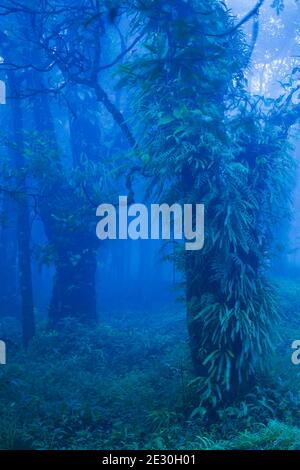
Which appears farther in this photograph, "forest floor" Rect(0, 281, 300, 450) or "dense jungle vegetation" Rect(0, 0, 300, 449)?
"dense jungle vegetation" Rect(0, 0, 300, 449)

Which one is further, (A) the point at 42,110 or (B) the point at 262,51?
(B) the point at 262,51

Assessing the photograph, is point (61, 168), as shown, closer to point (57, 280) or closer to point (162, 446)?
point (57, 280)

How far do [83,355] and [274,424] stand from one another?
599 centimetres

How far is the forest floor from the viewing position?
21.2ft

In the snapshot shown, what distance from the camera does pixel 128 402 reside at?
313 inches

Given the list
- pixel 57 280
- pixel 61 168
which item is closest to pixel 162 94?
pixel 61 168

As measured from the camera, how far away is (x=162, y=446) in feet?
20.2

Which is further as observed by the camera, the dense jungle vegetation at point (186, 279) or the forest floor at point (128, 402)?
the dense jungle vegetation at point (186, 279)

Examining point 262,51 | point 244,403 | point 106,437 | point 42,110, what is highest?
point 262,51

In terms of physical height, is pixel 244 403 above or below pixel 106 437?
above

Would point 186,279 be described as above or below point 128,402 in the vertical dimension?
above

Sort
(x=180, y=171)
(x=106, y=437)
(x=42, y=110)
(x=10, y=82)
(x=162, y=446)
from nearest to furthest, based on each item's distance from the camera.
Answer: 1. (x=162, y=446)
2. (x=106, y=437)
3. (x=180, y=171)
4. (x=10, y=82)
5. (x=42, y=110)

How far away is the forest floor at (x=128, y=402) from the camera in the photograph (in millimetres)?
6457

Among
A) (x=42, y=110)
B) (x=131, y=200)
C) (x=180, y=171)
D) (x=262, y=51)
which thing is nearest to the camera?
(x=180, y=171)
